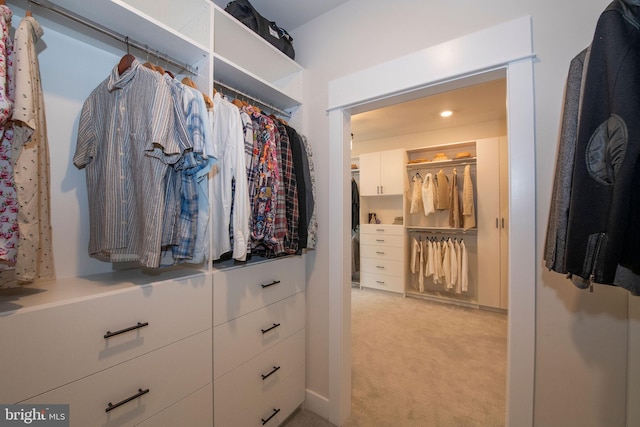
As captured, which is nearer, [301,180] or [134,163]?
[134,163]

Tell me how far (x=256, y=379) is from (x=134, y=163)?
1.19 metres

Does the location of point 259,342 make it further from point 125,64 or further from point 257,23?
point 257,23

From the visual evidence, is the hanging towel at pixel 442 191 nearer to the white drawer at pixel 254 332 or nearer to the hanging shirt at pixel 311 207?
the hanging shirt at pixel 311 207

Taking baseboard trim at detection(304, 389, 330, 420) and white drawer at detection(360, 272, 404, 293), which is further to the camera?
white drawer at detection(360, 272, 404, 293)

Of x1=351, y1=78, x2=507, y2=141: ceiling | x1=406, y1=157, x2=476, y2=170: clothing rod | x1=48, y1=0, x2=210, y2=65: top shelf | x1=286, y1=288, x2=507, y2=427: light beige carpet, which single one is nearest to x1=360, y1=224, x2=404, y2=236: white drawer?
x1=406, y1=157, x2=476, y2=170: clothing rod

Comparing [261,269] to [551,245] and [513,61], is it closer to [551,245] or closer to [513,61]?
[551,245]

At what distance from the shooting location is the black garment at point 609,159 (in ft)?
1.73

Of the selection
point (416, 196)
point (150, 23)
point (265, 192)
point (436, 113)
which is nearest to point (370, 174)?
point (416, 196)

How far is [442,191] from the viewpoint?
3477 millimetres

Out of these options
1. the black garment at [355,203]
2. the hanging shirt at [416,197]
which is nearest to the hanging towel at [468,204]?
the hanging shirt at [416,197]

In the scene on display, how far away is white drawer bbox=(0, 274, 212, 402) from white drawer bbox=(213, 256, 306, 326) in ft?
0.37

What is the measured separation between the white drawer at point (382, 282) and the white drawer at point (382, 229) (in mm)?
676

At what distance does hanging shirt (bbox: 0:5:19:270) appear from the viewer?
0.66 m

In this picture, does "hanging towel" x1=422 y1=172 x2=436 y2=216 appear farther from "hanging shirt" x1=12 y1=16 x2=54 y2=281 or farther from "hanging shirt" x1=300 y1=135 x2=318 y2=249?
"hanging shirt" x1=12 y1=16 x2=54 y2=281
